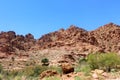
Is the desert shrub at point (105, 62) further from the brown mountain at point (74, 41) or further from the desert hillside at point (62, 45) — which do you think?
the brown mountain at point (74, 41)

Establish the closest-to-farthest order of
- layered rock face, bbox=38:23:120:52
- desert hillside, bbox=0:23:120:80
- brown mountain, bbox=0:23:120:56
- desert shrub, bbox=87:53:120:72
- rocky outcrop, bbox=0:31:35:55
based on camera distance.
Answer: desert shrub, bbox=87:53:120:72, desert hillside, bbox=0:23:120:80, brown mountain, bbox=0:23:120:56, layered rock face, bbox=38:23:120:52, rocky outcrop, bbox=0:31:35:55

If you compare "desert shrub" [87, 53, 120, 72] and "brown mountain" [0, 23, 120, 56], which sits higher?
"brown mountain" [0, 23, 120, 56]

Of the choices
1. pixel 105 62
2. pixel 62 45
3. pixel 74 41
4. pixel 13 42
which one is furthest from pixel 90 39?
pixel 105 62

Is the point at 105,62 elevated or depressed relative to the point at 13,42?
depressed

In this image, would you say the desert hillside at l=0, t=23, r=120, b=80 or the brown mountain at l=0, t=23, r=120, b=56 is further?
the brown mountain at l=0, t=23, r=120, b=56

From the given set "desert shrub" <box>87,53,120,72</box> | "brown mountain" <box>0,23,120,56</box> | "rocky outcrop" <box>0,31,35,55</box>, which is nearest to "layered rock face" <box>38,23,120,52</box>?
"brown mountain" <box>0,23,120,56</box>

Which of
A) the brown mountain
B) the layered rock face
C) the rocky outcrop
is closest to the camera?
the brown mountain

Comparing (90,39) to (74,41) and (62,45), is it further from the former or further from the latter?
(62,45)

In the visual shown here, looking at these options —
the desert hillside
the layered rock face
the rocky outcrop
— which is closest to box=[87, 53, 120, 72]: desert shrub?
the desert hillside

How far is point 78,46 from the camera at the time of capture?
399ft

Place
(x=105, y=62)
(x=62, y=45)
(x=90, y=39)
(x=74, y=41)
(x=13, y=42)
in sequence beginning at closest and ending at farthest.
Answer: (x=105, y=62)
(x=62, y=45)
(x=74, y=41)
(x=90, y=39)
(x=13, y=42)

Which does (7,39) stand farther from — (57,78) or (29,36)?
(57,78)

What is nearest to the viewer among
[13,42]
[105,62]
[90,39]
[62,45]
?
[105,62]

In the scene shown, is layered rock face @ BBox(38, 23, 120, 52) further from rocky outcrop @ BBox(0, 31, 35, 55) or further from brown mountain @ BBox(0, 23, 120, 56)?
rocky outcrop @ BBox(0, 31, 35, 55)
